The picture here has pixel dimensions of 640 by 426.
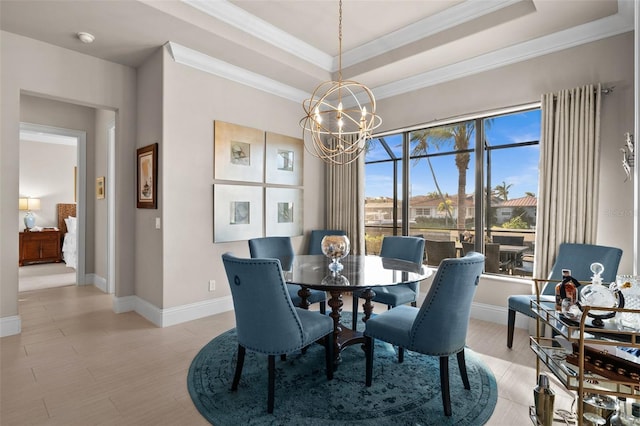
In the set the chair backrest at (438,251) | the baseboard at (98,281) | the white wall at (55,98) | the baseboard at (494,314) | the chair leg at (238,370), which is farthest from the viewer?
the baseboard at (98,281)

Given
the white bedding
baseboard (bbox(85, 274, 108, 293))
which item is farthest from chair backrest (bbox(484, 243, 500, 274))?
the white bedding

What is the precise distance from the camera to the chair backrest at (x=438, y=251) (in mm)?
4266

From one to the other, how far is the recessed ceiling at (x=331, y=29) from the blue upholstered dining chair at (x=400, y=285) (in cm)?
205

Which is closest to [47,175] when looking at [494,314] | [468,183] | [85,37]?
[85,37]

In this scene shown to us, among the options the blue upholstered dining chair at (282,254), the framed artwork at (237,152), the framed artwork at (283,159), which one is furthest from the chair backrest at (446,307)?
the framed artwork at (283,159)

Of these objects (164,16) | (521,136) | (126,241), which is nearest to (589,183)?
(521,136)

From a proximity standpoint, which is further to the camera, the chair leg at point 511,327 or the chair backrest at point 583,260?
the chair leg at point 511,327

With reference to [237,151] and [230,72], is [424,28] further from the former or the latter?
[237,151]

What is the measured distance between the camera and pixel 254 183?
169 inches

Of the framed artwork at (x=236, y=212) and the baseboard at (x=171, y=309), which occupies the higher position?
the framed artwork at (x=236, y=212)

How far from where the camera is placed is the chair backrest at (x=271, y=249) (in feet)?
10.9

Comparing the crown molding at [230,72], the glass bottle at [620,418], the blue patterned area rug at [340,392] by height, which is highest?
the crown molding at [230,72]

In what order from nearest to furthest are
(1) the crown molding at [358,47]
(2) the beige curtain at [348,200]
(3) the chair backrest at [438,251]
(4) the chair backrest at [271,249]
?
(1) the crown molding at [358,47], (4) the chair backrest at [271,249], (3) the chair backrest at [438,251], (2) the beige curtain at [348,200]

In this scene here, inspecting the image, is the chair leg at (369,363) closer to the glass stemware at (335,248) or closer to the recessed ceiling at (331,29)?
the glass stemware at (335,248)
